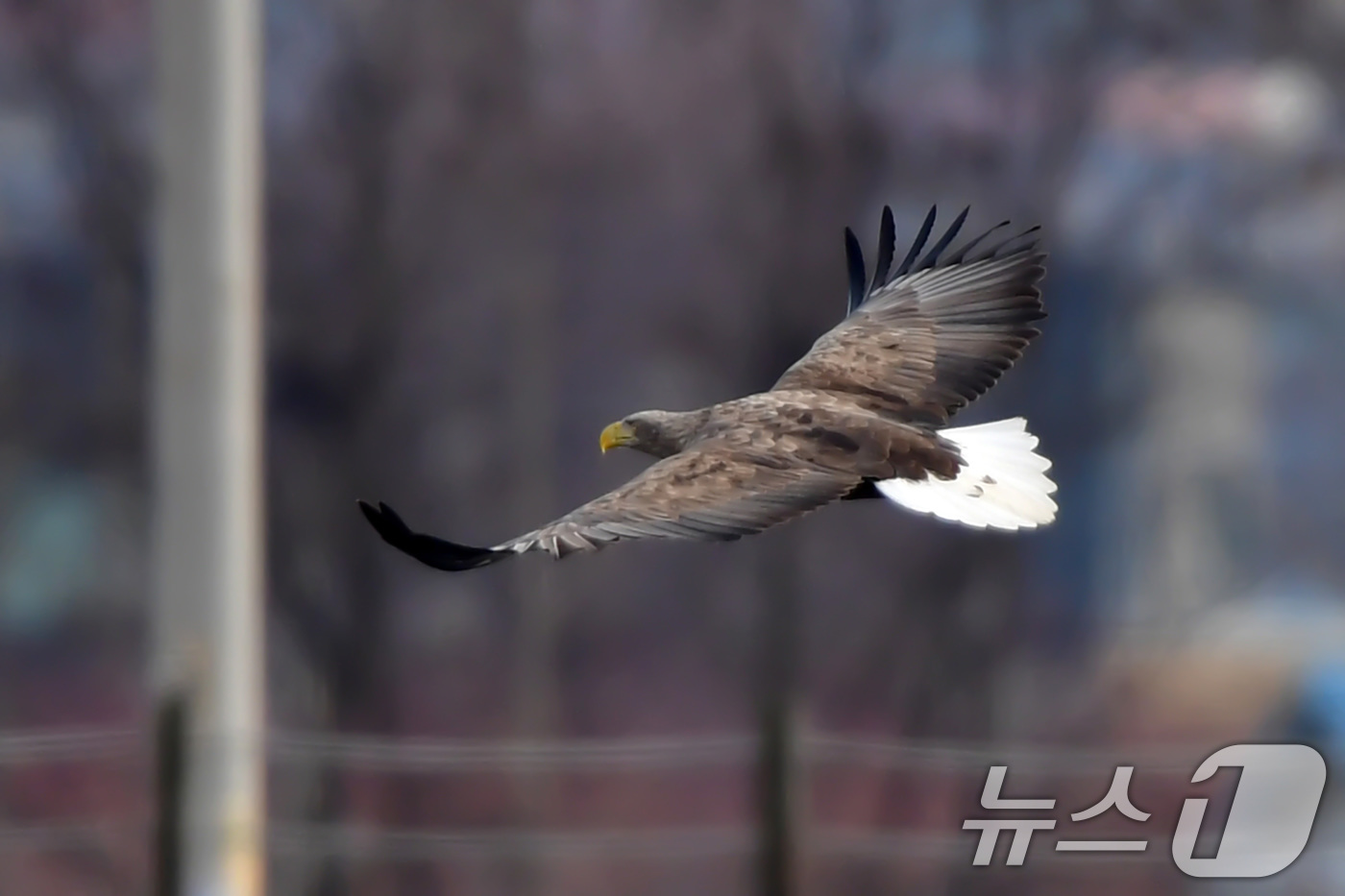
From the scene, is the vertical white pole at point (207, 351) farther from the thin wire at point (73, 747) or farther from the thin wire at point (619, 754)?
the thin wire at point (73, 747)

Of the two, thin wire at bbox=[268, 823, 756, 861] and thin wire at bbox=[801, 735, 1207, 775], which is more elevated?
thin wire at bbox=[801, 735, 1207, 775]

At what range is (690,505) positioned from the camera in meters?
2.49

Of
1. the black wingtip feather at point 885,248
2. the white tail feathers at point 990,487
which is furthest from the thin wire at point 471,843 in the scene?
the white tail feathers at point 990,487

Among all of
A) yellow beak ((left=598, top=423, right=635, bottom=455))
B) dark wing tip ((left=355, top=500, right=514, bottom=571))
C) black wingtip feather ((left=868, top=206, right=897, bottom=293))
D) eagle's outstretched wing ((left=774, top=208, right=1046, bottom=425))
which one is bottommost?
dark wing tip ((left=355, top=500, right=514, bottom=571))

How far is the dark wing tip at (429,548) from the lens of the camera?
2150 mm

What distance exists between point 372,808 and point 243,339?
293 centimetres

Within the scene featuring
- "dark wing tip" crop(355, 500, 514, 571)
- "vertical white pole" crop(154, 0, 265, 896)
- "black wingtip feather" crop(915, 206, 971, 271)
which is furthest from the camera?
"black wingtip feather" crop(915, 206, 971, 271)

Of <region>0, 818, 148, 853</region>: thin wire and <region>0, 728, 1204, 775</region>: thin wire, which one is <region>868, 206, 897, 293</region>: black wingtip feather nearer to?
<region>0, 728, 1204, 775</region>: thin wire

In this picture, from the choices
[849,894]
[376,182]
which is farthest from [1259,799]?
[376,182]

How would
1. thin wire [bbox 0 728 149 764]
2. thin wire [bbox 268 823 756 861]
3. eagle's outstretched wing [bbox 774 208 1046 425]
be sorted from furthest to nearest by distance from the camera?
thin wire [bbox 268 823 756 861], thin wire [bbox 0 728 149 764], eagle's outstretched wing [bbox 774 208 1046 425]

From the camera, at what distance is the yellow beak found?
2879mm

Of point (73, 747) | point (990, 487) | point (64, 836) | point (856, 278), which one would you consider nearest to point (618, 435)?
point (990, 487)

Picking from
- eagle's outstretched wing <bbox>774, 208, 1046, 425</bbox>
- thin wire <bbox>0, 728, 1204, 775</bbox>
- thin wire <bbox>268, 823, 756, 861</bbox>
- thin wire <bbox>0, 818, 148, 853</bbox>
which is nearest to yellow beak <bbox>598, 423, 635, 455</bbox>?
eagle's outstretched wing <bbox>774, 208, 1046, 425</bbox>

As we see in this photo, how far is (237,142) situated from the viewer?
3.41m
